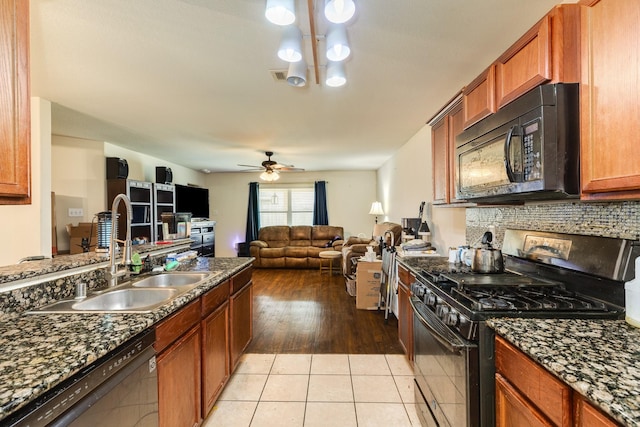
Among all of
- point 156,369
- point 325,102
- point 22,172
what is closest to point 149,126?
point 325,102

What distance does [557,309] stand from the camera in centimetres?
117

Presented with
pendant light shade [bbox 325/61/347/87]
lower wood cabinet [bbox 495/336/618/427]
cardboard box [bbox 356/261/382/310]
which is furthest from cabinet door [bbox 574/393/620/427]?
cardboard box [bbox 356/261/382/310]

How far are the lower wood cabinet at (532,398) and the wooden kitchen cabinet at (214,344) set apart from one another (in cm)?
150

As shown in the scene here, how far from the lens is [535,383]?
92 centimetres

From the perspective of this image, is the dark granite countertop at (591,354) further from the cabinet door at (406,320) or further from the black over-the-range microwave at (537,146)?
the cabinet door at (406,320)

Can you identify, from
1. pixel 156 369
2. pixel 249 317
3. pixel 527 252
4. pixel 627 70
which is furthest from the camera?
pixel 249 317

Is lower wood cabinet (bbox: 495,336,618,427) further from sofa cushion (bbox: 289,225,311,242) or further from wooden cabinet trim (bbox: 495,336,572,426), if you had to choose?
sofa cushion (bbox: 289,225,311,242)

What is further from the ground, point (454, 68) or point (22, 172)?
point (454, 68)

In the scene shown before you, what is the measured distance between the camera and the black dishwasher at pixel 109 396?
0.78 metres

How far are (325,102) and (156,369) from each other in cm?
262

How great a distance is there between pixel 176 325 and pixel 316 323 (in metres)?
2.24

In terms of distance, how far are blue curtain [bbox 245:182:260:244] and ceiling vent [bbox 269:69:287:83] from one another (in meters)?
5.71

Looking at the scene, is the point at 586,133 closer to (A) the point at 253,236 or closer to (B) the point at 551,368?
(B) the point at 551,368

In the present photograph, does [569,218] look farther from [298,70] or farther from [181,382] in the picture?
[181,382]
